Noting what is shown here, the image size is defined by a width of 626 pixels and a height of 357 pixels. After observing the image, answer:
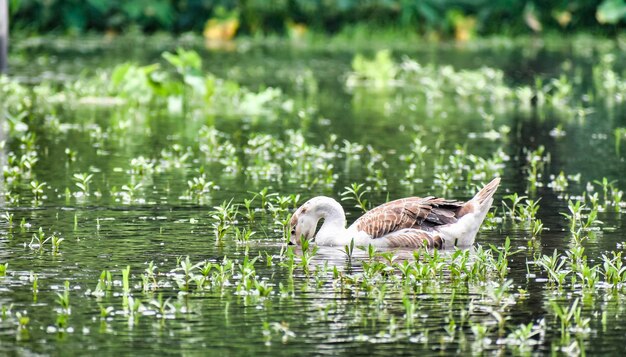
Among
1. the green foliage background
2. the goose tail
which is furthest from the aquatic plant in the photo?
the green foliage background

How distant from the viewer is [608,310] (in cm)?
895

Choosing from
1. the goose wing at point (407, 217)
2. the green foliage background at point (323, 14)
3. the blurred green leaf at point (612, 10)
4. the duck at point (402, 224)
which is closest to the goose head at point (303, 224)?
the duck at point (402, 224)

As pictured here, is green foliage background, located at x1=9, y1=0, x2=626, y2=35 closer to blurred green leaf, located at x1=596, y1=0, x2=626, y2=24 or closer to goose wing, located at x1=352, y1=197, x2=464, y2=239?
blurred green leaf, located at x1=596, y1=0, x2=626, y2=24

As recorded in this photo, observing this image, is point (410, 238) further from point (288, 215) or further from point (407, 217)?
point (288, 215)

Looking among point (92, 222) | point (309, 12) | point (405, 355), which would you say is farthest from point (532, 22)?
point (405, 355)

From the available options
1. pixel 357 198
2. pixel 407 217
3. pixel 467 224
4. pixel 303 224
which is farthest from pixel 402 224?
pixel 357 198

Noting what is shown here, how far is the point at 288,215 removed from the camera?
461 inches

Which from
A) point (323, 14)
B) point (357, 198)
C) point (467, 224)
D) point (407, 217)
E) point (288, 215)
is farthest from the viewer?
point (323, 14)

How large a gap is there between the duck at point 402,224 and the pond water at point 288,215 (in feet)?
0.53

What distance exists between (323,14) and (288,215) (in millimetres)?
30769

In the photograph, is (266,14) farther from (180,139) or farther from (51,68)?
(180,139)

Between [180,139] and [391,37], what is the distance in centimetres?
2336

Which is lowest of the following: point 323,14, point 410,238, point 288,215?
point 410,238

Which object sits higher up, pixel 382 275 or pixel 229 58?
pixel 229 58
